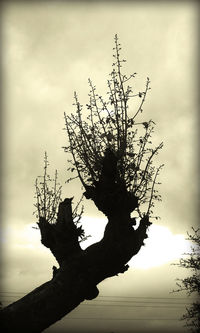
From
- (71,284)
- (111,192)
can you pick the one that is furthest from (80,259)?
(111,192)

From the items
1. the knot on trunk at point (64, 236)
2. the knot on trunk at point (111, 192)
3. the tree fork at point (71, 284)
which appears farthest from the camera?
the knot on trunk at point (64, 236)

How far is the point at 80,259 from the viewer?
13242 millimetres

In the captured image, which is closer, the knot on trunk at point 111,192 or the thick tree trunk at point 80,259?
the thick tree trunk at point 80,259

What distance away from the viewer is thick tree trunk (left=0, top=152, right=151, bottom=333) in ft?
41.5

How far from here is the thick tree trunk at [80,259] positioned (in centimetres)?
1265

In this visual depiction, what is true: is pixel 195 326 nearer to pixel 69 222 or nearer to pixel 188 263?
pixel 188 263

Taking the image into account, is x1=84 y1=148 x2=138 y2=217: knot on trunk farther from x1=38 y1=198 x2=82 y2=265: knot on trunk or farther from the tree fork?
x1=38 y1=198 x2=82 y2=265: knot on trunk

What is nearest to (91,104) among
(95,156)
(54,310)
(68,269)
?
(95,156)

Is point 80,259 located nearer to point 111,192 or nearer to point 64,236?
point 64,236

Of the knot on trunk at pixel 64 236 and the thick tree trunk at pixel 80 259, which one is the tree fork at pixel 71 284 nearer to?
the thick tree trunk at pixel 80 259

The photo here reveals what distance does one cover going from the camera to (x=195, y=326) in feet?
88.2

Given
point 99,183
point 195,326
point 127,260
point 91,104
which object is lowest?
point 195,326

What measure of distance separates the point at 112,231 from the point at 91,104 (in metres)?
4.37

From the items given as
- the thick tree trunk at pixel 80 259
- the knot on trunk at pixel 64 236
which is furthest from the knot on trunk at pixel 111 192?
the knot on trunk at pixel 64 236
